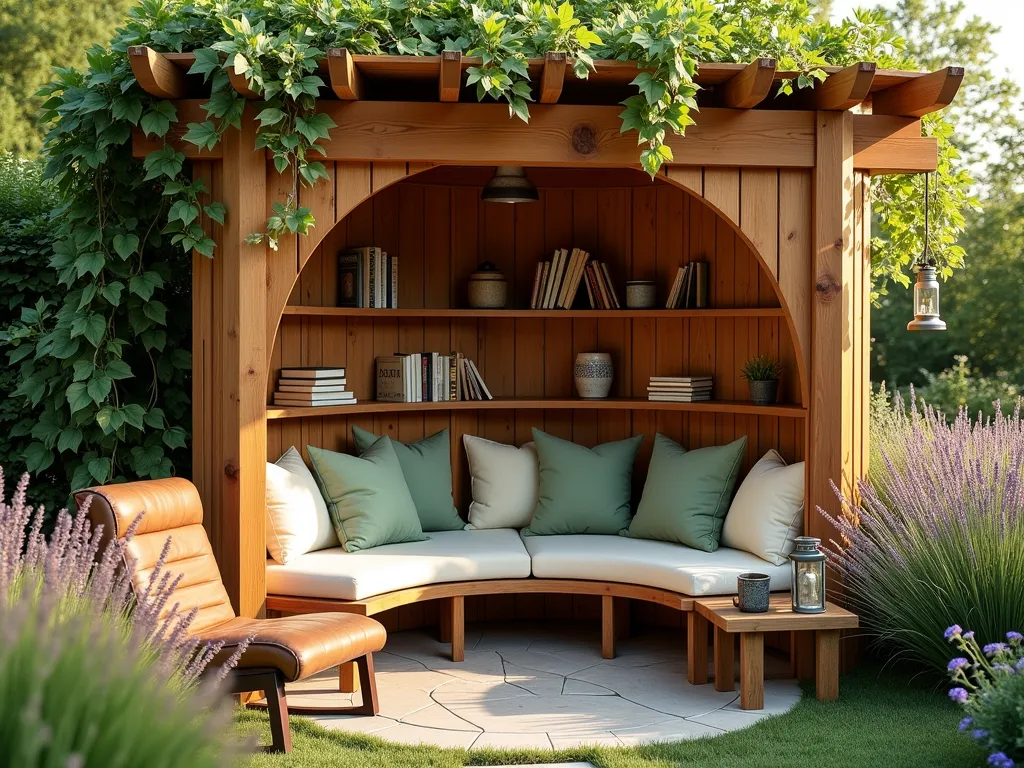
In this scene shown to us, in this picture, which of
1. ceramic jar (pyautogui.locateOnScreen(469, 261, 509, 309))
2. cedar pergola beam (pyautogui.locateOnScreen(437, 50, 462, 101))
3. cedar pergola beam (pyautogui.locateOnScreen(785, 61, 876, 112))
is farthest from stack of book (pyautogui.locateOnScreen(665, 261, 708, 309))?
cedar pergola beam (pyautogui.locateOnScreen(437, 50, 462, 101))

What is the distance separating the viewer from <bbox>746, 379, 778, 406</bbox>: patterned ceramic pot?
17.5ft

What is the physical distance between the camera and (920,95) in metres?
4.63

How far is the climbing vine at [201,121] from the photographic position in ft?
Result: 13.9

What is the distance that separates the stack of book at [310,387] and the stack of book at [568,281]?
4.16ft

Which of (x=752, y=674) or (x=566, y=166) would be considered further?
(x=566, y=166)

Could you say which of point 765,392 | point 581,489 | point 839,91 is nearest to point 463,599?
point 581,489

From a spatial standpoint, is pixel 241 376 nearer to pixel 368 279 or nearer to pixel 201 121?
pixel 201 121

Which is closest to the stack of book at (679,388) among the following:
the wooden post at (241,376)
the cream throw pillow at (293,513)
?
the cream throw pillow at (293,513)

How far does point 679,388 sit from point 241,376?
2.41 meters

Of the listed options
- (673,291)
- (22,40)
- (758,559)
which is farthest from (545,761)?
(22,40)

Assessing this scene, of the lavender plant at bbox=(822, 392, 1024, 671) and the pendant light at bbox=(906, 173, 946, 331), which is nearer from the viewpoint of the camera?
the lavender plant at bbox=(822, 392, 1024, 671)

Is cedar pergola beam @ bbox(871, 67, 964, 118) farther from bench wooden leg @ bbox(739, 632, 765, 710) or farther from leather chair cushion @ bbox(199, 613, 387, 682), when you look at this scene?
leather chair cushion @ bbox(199, 613, 387, 682)

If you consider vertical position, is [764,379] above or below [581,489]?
above

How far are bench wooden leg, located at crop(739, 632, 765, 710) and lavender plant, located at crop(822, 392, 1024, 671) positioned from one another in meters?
0.53
